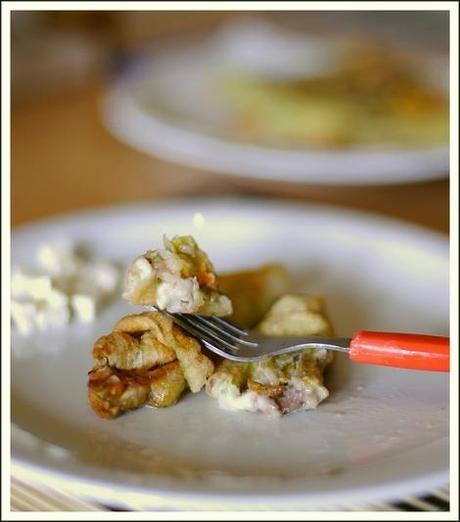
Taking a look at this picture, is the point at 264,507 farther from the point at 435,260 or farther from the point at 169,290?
the point at 435,260

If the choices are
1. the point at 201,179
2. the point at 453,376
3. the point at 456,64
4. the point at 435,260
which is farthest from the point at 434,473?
the point at 201,179

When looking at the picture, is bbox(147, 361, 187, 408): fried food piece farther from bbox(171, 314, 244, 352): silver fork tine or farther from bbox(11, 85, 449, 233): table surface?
bbox(11, 85, 449, 233): table surface

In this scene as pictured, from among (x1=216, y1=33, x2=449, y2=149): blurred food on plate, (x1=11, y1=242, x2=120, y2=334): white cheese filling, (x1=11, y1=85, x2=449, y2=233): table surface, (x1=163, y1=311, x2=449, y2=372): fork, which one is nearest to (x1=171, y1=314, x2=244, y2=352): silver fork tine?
(x1=163, y1=311, x2=449, y2=372): fork

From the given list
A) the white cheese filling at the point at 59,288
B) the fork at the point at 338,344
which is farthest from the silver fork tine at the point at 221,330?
the white cheese filling at the point at 59,288

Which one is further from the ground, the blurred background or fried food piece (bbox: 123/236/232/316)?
the blurred background

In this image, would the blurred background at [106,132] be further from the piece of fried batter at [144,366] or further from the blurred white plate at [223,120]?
the piece of fried batter at [144,366]
